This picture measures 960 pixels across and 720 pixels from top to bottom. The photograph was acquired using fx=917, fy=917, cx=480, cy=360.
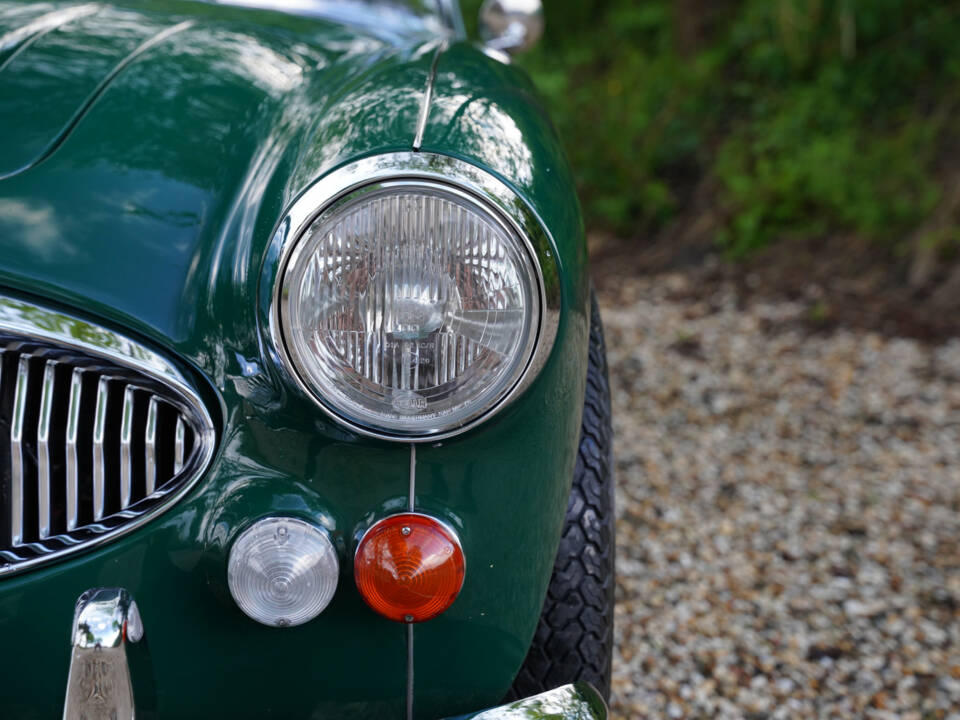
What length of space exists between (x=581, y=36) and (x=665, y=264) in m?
3.61

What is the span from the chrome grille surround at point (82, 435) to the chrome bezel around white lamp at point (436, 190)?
0.17 metres

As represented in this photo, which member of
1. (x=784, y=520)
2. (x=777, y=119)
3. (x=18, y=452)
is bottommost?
(x=784, y=520)

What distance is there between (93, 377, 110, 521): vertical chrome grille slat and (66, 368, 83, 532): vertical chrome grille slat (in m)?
0.02

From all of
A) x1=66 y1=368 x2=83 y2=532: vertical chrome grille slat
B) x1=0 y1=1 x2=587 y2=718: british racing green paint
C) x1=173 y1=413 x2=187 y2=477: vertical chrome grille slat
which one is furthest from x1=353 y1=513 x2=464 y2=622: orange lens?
x1=66 y1=368 x2=83 y2=532: vertical chrome grille slat

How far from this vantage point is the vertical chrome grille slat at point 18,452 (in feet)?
3.79

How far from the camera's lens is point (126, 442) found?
1.16m

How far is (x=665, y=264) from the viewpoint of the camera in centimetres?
509

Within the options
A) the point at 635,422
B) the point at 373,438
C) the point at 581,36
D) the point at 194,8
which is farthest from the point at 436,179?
the point at 581,36

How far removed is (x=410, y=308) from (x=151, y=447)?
376 mm

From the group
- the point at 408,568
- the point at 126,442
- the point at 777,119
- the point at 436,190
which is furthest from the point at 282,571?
the point at 777,119

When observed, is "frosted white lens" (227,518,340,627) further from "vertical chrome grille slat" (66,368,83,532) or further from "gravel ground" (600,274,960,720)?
"gravel ground" (600,274,960,720)

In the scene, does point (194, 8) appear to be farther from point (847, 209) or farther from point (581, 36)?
point (581, 36)

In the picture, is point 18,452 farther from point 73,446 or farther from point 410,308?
point 410,308

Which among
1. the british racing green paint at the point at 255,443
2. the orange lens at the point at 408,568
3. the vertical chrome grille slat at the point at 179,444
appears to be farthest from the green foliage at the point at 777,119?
the vertical chrome grille slat at the point at 179,444
